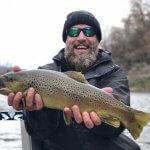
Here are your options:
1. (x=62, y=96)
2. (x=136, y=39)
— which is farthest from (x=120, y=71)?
(x=136, y=39)

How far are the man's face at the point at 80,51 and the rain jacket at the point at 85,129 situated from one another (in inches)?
3.8

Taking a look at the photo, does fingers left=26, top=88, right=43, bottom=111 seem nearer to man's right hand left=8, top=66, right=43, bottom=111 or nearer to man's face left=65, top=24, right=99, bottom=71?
man's right hand left=8, top=66, right=43, bottom=111

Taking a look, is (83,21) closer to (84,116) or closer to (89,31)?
(89,31)

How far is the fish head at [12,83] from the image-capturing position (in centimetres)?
405

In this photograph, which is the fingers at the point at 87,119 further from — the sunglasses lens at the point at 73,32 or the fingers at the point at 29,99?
the sunglasses lens at the point at 73,32

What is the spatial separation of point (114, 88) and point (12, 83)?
116cm

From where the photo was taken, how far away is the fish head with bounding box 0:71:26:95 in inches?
159

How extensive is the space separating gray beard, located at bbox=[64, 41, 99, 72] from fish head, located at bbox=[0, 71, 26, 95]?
1.03 metres

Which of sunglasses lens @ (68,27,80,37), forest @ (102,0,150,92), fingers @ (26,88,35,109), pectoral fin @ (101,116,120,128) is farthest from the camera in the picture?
forest @ (102,0,150,92)

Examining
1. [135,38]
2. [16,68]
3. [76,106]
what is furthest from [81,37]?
[135,38]

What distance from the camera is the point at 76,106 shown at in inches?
159

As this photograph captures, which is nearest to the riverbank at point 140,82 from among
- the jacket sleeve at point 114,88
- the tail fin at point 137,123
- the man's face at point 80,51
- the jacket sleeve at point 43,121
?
the man's face at point 80,51

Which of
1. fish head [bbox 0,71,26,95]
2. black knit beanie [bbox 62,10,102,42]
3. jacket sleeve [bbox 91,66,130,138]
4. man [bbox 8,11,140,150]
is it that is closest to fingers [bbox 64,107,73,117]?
man [bbox 8,11,140,150]

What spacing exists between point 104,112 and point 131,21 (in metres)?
62.4
